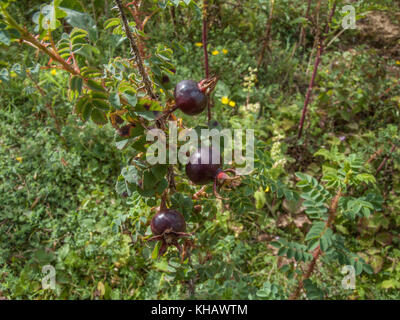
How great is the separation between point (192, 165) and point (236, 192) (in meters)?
0.39

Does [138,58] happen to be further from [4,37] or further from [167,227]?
[167,227]

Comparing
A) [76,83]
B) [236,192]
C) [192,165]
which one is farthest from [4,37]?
[236,192]

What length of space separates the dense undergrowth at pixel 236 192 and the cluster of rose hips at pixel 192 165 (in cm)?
11

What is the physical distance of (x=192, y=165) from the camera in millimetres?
830

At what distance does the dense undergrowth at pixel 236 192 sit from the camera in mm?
1345

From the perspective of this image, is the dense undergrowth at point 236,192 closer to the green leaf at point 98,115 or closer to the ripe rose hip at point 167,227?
the ripe rose hip at point 167,227

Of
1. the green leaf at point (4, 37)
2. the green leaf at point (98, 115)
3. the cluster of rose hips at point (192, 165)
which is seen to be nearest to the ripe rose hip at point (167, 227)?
the cluster of rose hips at point (192, 165)

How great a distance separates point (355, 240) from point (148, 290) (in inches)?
53.1

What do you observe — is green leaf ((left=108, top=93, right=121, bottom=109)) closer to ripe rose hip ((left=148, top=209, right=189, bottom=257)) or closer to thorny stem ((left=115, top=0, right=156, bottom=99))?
thorny stem ((left=115, top=0, right=156, bottom=99))

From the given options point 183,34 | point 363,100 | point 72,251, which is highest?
point 183,34

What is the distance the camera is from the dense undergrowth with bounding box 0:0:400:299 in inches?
52.9
